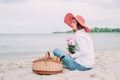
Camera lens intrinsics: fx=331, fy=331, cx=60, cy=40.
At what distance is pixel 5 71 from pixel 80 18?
2.24 metres

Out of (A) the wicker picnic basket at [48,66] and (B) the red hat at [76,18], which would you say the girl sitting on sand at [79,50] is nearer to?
(B) the red hat at [76,18]

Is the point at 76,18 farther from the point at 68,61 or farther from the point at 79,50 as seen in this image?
the point at 68,61

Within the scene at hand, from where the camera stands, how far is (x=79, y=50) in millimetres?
7113

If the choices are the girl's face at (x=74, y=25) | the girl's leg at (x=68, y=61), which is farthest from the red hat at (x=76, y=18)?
the girl's leg at (x=68, y=61)

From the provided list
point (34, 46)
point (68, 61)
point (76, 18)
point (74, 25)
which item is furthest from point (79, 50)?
point (34, 46)

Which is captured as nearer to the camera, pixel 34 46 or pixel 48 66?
pixel 48 66

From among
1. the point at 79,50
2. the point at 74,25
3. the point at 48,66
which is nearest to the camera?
the point at 48,66

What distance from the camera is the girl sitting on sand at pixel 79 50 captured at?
7.04 metres

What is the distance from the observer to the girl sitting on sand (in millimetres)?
7039

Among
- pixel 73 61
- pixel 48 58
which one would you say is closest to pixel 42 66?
pixel 48 58

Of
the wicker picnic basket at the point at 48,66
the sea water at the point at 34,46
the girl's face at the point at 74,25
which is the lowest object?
the sea water at the point at 34,46

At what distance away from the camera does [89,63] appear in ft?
23.8

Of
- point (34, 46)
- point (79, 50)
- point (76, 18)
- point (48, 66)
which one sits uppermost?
point (76, 18)

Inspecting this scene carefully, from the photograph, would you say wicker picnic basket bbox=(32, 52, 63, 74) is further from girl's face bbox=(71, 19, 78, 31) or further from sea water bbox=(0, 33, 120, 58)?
sea water bbox=(0, 33, 120, 58)
